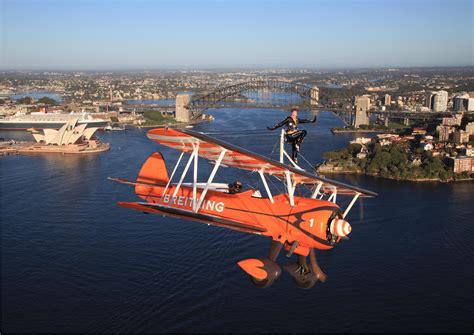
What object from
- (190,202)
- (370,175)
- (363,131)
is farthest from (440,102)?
(190,202)

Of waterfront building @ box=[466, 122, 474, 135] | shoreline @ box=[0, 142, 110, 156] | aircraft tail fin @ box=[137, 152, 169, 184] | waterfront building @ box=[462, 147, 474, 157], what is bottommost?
shoreline @ box=[0, 142, 110, 156]

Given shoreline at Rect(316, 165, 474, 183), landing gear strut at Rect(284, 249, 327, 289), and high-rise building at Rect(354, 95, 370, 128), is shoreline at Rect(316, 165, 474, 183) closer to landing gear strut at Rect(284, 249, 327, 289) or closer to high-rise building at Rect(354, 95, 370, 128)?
landing gear strut at Rect(284, 249, 327, 289)

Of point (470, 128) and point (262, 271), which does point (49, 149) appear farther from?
point (262, 271)

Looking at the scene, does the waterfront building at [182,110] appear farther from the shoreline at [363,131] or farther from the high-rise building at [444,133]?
the high-rise building at [444,133]

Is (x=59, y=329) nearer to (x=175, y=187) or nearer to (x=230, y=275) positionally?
(x=230, y=275)

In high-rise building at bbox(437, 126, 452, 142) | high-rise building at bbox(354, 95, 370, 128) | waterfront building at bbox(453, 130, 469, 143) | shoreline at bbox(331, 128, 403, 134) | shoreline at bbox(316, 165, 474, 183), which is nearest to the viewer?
shoreline at bbox(316, 165, 474, 183)

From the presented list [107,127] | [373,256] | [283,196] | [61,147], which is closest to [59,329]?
[283,196]

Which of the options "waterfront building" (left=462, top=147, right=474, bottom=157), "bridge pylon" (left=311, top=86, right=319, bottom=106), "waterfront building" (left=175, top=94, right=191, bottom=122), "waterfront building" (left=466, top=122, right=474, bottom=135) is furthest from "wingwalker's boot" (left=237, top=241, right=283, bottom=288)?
Result: "bridge pylon" (left=311, top=86, right=319, bottom=106)
